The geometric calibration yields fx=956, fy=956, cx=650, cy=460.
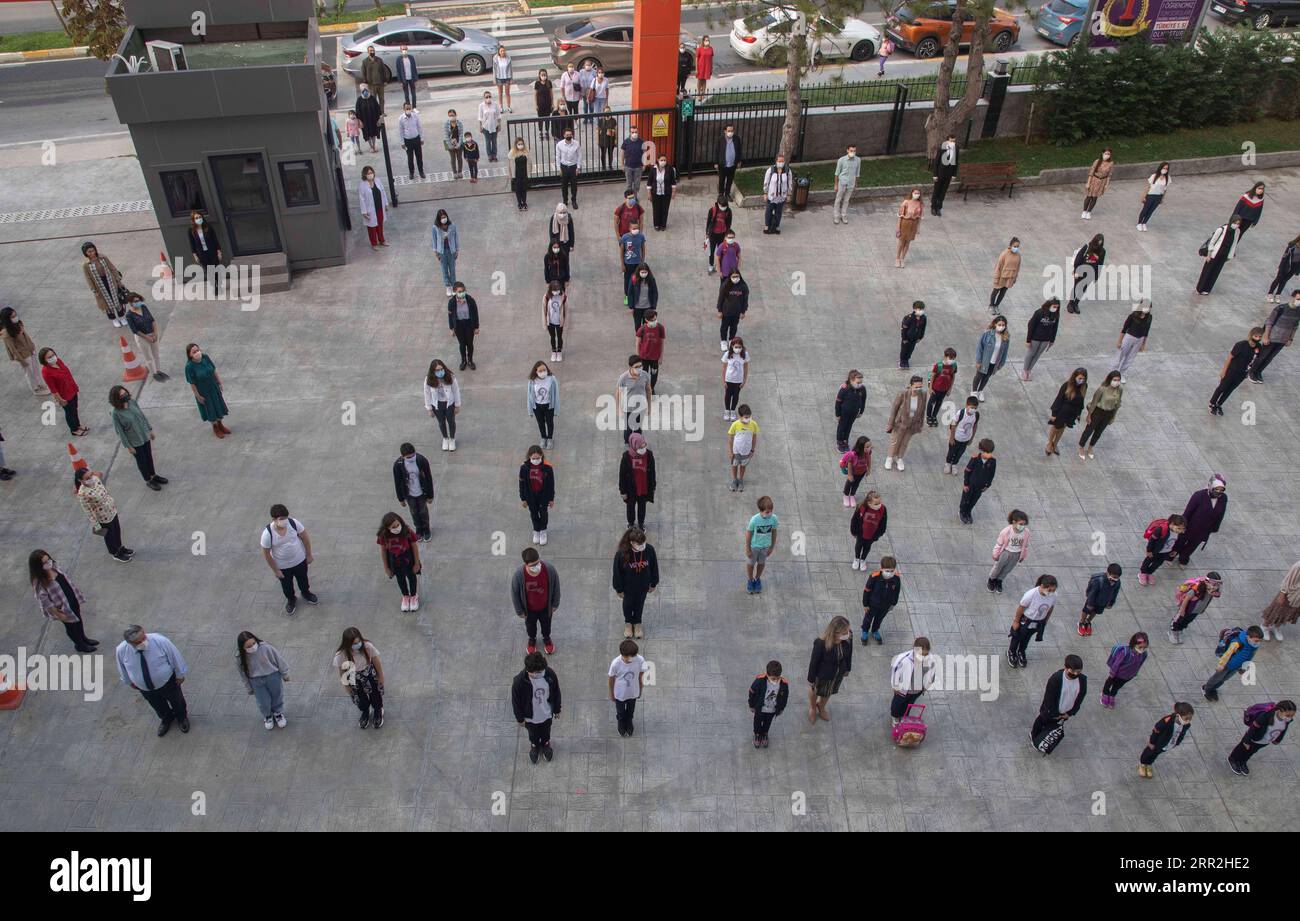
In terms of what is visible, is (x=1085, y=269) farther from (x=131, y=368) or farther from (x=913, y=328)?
(x=131, y=368)

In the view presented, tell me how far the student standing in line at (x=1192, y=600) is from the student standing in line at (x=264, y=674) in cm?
940

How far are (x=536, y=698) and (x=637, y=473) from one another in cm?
326

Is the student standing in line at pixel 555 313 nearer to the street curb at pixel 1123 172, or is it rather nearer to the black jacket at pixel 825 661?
the street curb at pixel 1123 172

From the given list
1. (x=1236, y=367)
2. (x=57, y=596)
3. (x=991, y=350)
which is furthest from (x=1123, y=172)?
(x=57, y=596)

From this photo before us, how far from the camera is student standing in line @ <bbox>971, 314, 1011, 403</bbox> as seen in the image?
13211mm

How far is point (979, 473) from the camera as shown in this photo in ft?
37.6

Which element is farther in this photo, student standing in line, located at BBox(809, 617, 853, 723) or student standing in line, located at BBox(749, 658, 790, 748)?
student standing in line, located at BBox(809, 617, 853, 723)

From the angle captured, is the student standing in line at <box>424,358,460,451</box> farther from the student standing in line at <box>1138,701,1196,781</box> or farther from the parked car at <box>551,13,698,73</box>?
the parked car at <box>551,13,698,73</box>

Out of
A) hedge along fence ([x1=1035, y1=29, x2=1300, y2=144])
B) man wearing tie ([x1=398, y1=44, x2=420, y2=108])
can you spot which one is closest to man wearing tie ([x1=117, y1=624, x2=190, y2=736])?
man wearing tie ([x1=398, y1=44, x2=420, y2=108])

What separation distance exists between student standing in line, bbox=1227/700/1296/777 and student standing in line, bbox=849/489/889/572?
3.88 m

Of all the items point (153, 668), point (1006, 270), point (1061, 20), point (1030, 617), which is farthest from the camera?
point (1061, 20)

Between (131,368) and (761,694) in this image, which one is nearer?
(761,694)

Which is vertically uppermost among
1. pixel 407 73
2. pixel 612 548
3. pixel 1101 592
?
pixel 407 73

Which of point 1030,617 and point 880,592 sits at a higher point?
point 880,592
